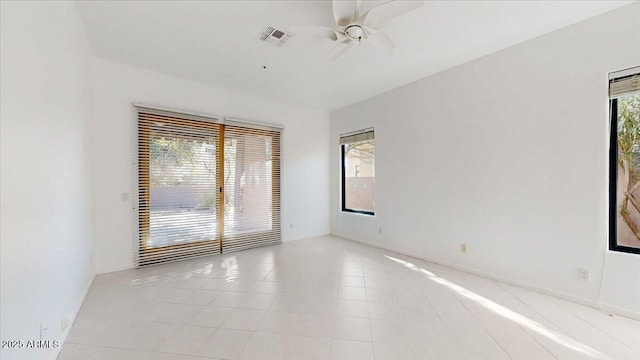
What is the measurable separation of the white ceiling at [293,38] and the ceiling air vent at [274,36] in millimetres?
68

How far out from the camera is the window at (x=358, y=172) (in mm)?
4902

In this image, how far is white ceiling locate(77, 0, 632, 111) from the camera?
7.45 feet

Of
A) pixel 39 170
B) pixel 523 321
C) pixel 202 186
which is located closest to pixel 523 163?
pixel 523 321

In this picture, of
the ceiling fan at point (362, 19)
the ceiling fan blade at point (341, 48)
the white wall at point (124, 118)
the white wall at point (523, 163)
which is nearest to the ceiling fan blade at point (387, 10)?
the ceiling fan at point (362, 19)

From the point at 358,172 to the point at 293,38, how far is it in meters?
3.10

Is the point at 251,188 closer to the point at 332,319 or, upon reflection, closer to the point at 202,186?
the point at 202,186

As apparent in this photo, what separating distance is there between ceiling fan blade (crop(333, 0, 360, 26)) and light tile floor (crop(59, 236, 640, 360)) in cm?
267

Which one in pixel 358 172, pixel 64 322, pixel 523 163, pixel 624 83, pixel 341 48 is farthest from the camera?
pixel 358 172

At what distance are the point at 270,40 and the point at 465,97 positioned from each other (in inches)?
105

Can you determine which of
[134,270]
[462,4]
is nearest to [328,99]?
[462,4]

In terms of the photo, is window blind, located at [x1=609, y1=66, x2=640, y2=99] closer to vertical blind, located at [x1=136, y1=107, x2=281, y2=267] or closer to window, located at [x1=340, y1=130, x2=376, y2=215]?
window, located at [x1=340, y1=130, x2=376, y2=215]

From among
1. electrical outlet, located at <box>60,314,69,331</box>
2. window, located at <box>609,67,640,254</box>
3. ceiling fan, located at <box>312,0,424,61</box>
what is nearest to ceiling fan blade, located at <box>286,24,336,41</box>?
ceiling fan, located at <box>312,0,424,61</box>

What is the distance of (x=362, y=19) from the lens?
7.06ft

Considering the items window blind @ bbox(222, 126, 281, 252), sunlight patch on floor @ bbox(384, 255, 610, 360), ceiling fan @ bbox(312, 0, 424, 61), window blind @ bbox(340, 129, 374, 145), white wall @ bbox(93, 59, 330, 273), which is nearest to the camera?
sunlight patch on floor @ bbox(384, 255, 610, 360)
